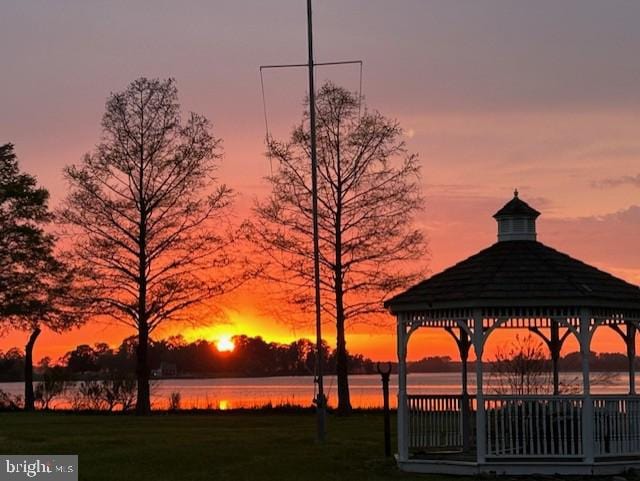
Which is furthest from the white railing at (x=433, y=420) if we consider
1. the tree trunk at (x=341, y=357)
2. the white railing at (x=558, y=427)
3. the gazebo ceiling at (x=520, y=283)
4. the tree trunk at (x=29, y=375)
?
the tree trunk at (x=29, y=375)

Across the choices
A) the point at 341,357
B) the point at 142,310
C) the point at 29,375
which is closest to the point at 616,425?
the point at 341,357

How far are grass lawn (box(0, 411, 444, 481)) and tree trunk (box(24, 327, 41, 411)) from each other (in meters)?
10.8

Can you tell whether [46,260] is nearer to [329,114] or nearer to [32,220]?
[32,220]

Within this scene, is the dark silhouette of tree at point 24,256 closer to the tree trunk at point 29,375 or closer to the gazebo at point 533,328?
the tree trunk at point 29,375

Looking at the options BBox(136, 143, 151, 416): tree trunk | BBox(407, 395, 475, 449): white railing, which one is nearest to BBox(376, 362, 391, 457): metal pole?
BBox(407, 395, 475, 449): white railing

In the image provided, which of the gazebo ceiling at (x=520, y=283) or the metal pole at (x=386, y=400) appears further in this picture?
the metal pole at (x=386, y=400)

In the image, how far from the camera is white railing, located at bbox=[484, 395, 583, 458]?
2142 cm

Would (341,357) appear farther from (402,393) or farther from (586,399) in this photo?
(586,399)

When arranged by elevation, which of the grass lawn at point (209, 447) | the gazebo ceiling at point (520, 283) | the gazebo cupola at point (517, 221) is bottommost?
the grass lawn at point (209, 447)

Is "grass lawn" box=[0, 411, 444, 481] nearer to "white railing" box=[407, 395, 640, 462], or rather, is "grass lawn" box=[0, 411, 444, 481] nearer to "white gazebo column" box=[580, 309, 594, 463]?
"white railing" box=[407, 395, 640, 462]

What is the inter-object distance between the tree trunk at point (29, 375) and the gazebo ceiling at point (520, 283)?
98.6ft

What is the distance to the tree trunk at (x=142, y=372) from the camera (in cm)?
4253

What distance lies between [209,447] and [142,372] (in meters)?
16.9

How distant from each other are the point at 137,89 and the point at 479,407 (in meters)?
24.3
